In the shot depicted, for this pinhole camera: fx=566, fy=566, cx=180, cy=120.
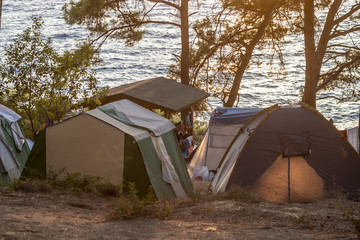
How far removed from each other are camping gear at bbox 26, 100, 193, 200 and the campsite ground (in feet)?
2.59

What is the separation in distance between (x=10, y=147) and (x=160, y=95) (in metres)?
6.29

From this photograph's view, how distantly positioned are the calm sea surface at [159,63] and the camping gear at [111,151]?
31443 millimetres

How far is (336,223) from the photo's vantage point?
705cm

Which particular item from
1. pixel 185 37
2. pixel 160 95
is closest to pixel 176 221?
pixel 160 95

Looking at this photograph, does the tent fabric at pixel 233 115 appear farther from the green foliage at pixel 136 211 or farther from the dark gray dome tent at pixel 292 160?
the green foliage at pixel 136 211

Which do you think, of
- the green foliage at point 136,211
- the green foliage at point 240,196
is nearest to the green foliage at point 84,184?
the green foliage at point 240,196

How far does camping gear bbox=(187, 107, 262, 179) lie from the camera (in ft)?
46.1

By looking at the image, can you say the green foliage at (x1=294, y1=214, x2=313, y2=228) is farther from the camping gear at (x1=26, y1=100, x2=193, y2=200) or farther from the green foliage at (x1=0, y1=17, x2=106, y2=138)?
the green foliage at (x1=0, y1=17, x2=106, y2=138)

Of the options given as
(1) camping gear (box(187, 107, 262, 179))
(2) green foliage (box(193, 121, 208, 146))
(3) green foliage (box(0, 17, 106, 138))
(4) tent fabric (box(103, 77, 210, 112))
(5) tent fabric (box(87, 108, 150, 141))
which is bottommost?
(2) green foliage (box(193, 121, 208, 146))

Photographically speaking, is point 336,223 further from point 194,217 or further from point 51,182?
point 51,182

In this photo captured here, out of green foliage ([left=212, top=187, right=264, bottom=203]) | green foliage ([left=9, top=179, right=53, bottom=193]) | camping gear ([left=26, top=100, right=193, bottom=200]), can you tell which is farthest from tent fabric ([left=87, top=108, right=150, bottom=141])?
green foliage ([left=212, top=187, right=264, bottom=203])

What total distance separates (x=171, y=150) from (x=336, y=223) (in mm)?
4250

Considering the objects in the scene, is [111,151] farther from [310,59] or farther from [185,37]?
[185,37]

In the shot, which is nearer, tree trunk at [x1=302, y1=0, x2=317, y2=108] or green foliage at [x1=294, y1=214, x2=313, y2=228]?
green foliage at [x1=294, y1=214, x2=313, y2=228]
